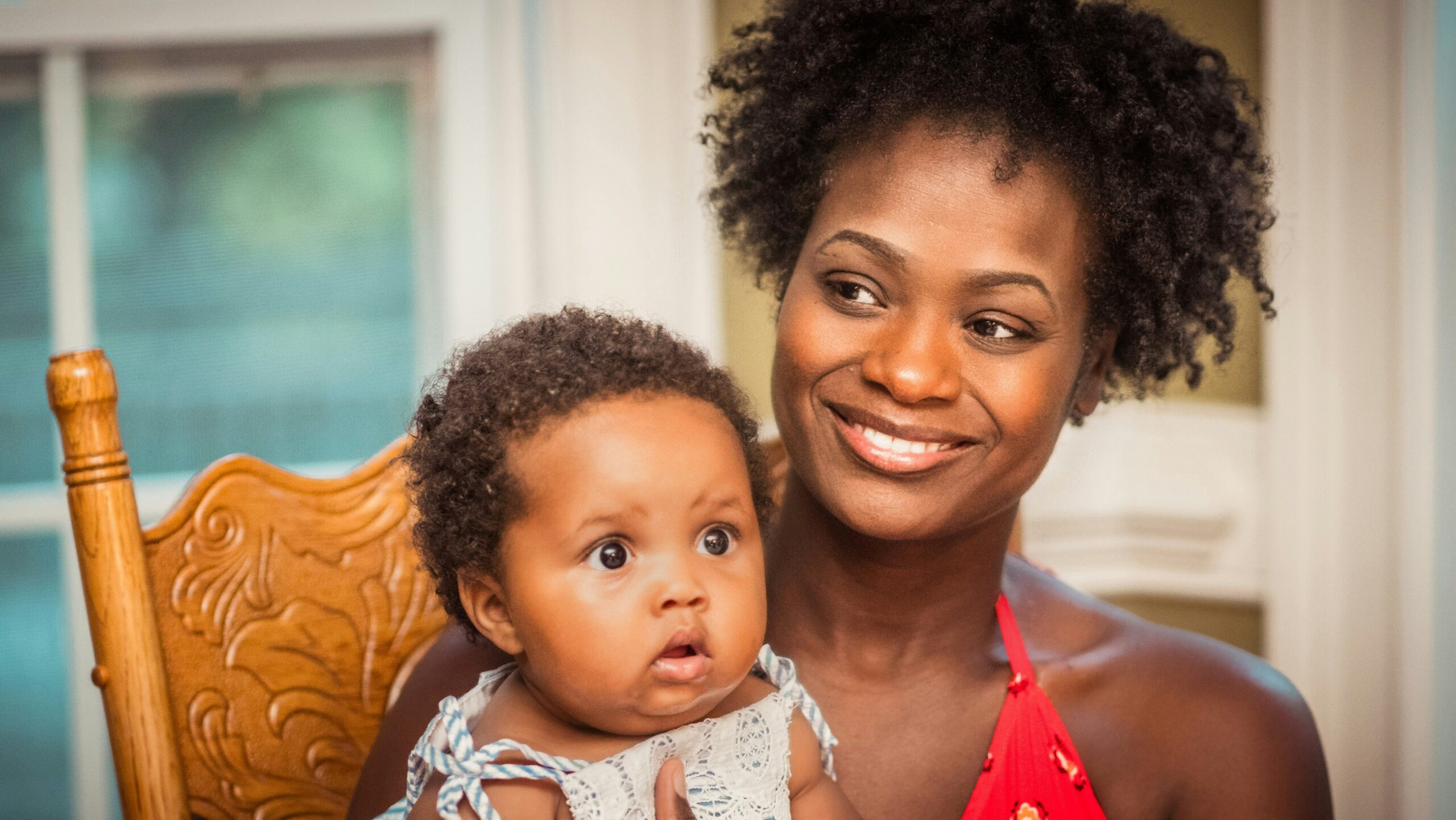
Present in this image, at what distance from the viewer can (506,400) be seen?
1.22 meters

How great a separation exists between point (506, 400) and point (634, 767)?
1.27ft

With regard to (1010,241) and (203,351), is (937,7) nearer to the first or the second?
(1010,241)

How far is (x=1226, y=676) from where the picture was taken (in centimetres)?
160

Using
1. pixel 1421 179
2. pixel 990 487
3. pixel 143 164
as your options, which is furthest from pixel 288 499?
pixel 1421 179

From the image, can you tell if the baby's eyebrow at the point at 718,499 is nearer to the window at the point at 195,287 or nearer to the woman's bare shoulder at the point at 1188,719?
the woman's bare shoulder at the point at 1188,719

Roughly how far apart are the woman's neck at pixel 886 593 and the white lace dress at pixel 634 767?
275mm

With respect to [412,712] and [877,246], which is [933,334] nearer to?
[877,246]

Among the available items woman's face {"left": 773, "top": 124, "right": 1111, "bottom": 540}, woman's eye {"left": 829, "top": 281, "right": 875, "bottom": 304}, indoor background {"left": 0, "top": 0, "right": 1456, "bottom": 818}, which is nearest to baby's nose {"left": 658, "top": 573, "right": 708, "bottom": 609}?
woman's face {"left": 773, "top": 124, "right": 1111, "bottom": 540}

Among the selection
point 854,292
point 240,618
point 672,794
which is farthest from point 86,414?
point 854,292

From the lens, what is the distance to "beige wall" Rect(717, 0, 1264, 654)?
8.53ft

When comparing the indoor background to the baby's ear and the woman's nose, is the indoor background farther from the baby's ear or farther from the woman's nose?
the baby's ear

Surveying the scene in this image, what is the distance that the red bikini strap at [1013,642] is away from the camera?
162 cm

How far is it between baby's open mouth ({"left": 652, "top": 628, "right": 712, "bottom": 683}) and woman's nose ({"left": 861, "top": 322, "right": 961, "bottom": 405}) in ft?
1.22

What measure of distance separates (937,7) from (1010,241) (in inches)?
12.7
